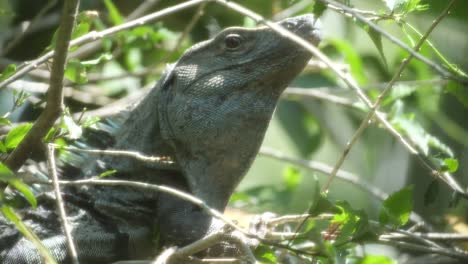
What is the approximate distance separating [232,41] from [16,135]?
1165 millimetres

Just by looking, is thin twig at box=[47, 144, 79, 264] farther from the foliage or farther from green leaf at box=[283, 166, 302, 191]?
green leaf at box=[283, 166, 302, 191]

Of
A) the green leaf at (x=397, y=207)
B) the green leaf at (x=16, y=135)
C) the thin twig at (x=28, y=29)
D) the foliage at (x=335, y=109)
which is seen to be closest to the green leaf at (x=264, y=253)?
the foliage at (x=335, y=109)

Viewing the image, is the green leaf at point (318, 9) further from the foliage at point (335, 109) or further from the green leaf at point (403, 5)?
the green leaf at point (403, 5)

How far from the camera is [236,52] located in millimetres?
3836

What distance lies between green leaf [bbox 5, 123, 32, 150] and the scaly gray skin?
54cm

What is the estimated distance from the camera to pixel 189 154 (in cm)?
368

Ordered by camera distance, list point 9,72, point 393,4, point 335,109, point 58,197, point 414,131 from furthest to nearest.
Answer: point 335,109 → point 414,131 → point 9,72 → point 393,4 → point 58,197

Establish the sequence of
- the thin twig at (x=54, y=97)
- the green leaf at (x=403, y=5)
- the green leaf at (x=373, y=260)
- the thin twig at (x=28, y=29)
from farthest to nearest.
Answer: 1. the thin twig at (x=28, y=29)
2. the green leaf at (x=373, y=260)
3. the green leaf at (x=403, y=5)
4. the thin twig at (x=54, y=97)

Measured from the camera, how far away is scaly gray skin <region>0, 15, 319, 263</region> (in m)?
3.52

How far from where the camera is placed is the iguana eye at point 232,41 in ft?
12.6

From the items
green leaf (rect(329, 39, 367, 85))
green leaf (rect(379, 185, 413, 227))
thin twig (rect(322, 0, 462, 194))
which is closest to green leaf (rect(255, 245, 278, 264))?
thin twig (rect(322, 0, 462, 194))

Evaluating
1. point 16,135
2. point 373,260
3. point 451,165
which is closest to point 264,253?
point 373,260

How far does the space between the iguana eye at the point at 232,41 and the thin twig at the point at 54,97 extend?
1188mm

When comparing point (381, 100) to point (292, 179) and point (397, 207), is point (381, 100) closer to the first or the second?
point (397, 207)
